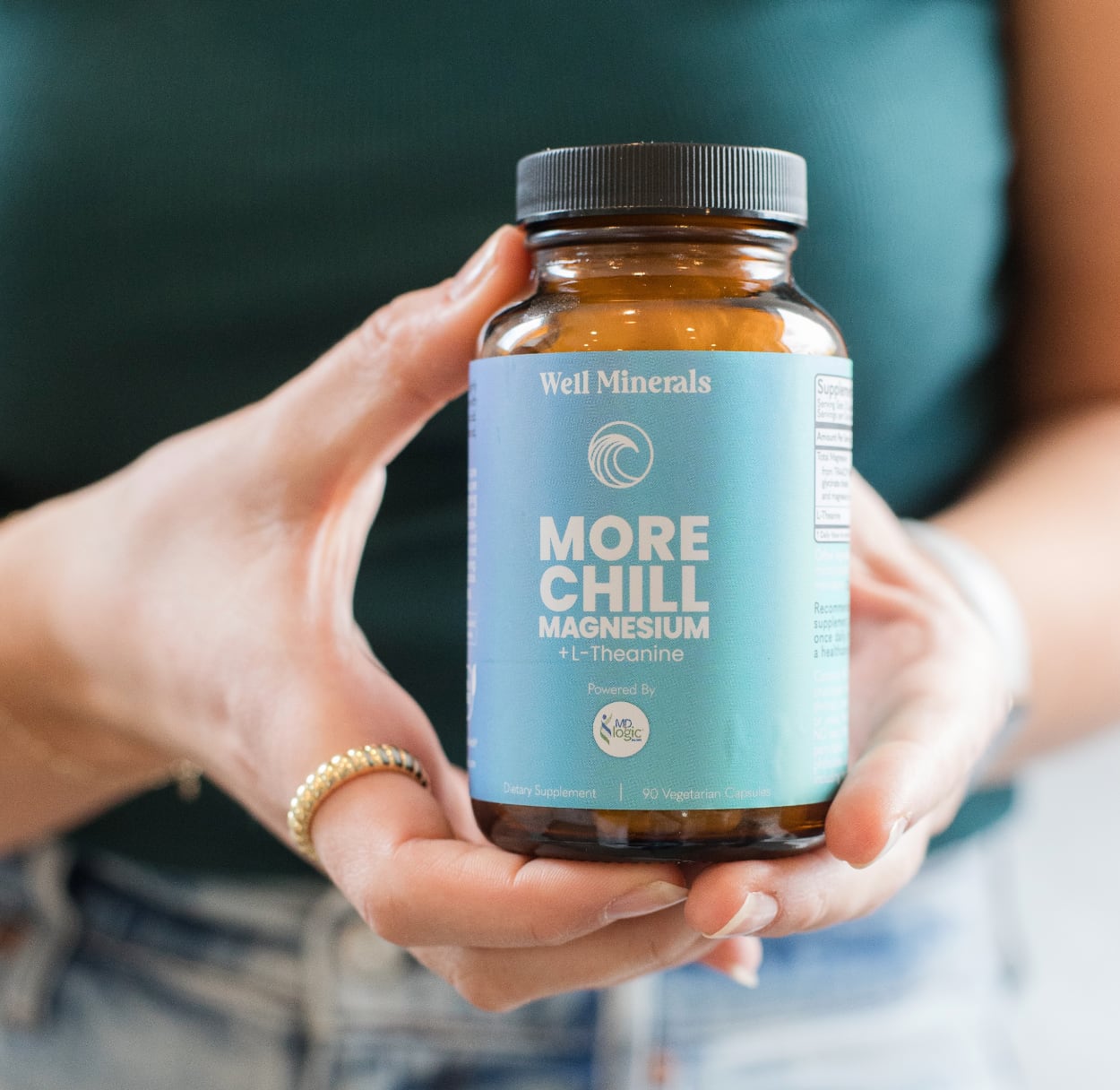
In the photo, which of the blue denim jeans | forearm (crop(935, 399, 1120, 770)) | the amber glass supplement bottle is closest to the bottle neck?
the amber glass supplement bottle

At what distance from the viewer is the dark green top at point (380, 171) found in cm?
87

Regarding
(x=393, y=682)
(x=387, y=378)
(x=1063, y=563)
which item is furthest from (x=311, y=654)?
(x=1063, y=563)

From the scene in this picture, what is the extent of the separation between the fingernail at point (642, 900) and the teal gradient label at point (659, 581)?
0.12ft

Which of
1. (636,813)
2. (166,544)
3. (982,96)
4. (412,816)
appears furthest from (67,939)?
(982,96)

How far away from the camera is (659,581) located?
0.61 m

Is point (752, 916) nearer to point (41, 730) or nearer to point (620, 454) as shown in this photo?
point (620, 454)

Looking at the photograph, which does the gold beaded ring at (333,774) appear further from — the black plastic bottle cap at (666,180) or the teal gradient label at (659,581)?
the black plastic bottle cap at (666,180)

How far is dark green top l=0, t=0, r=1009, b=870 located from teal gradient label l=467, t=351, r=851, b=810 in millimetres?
290

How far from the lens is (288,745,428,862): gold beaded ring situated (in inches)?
26.8

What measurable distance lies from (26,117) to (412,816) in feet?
1.81

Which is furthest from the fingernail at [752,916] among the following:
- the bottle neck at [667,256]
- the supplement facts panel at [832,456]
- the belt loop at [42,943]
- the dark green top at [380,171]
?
the belt loop at [42,943]

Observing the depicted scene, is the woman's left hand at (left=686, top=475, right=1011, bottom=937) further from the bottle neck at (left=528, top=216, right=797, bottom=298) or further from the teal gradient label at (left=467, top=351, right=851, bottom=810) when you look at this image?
the bottle neck at (left=528, top=216, right=797, bottom=298)

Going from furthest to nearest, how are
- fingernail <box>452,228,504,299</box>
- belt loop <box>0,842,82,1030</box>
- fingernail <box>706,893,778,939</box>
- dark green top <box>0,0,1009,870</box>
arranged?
belt loop <box>0,842,82,1030</box> < dark green top <box>0,0,1009,870</box> < fingernail <box>452,228,504,299</box> < fingernail <box>706,893,778,939</box>

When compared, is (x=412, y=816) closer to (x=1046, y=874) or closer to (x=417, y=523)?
(x=417, y=523)
